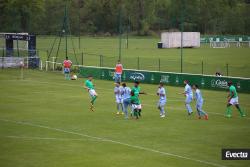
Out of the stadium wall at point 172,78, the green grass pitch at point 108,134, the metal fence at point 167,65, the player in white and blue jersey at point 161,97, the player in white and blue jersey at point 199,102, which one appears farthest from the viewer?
the metal fence at point 167,65

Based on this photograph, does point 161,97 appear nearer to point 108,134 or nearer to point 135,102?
point 135,102

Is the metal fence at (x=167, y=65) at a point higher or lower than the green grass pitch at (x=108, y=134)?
higher

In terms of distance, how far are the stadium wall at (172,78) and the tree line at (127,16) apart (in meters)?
51.2

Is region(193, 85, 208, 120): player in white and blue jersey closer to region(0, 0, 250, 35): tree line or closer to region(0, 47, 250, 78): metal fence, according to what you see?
region(0, 47, 250, 78): metal fence

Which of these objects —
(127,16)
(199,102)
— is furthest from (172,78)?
(127,16)

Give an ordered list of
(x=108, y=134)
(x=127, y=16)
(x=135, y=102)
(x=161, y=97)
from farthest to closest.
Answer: (x=127, y=16) < (x=161, y=97) < (x=135, y=102) < (x=108, y=134)

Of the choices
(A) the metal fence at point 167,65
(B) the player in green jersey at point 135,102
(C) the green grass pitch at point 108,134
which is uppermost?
(A) the metal fence at point 167,65

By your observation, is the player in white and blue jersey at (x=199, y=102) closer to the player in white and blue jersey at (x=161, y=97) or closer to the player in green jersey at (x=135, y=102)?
the player in white and blue jersey at (x=161, y=97)

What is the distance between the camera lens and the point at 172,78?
168ft

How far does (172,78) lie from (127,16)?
80473 mm

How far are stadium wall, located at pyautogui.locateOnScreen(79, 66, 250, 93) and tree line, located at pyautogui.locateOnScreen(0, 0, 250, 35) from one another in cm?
5122

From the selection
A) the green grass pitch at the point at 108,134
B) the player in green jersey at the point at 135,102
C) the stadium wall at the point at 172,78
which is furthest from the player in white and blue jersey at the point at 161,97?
the stadium wall at the point at 172,78

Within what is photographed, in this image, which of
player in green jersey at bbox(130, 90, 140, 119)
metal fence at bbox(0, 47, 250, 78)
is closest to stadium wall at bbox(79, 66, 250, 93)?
metal fence at bbox(0, 47, 250, 78)

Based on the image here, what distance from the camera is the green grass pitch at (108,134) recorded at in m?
23.4
